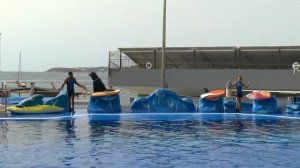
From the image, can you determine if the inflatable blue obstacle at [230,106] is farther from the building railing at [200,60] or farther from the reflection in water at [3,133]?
the building railing at [200,60]

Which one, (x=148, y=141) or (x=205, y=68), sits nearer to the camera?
(x=148, y=141)

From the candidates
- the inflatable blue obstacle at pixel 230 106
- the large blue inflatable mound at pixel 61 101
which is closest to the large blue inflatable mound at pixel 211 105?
the inflatable blue obstacle at pixel 230 106

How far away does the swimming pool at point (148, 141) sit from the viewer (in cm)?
1018

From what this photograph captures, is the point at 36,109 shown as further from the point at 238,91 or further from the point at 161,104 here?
the point at 238,91

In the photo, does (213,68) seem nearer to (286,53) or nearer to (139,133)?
(286,53)

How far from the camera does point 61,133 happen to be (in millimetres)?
14820

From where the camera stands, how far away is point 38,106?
21.1 m

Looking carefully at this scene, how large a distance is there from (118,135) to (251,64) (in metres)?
28.5

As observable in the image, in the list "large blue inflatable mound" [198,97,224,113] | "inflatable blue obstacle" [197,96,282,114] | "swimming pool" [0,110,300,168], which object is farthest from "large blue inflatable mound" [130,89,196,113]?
"swimming pool" [0,110,300,168]

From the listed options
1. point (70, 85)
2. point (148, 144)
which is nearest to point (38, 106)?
point (70, 85)

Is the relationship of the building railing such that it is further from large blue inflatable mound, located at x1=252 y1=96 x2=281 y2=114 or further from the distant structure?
large blue inflatable mound, located at x1=252 y1=96 x2=281 y2=114

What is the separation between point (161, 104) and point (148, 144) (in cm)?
1013

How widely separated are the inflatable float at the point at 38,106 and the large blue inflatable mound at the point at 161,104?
3.24 meters

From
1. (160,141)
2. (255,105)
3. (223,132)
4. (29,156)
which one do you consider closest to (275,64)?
(255,105)
